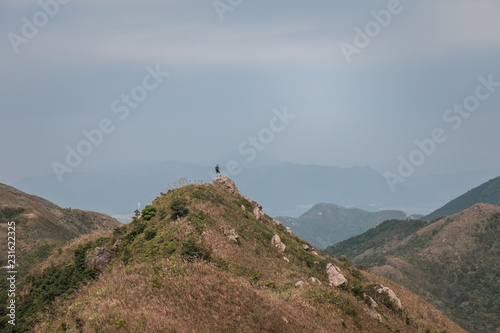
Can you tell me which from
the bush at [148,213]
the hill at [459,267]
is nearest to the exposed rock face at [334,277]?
the bush at [148,213]

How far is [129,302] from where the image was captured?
17500mm

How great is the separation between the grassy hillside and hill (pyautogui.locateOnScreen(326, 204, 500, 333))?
100m

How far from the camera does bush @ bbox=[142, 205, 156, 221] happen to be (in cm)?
3238

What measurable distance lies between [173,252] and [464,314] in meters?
134

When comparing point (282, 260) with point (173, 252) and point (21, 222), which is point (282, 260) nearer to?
point (173, 252)

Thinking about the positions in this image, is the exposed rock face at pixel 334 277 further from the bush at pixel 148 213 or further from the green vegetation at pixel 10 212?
the green vegetation at pixel 10 212

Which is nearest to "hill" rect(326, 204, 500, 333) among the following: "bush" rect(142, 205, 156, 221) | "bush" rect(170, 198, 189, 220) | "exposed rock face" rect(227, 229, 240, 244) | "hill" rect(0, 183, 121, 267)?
"hill" rect(0, 183, 121, 267)

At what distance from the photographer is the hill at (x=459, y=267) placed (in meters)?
120

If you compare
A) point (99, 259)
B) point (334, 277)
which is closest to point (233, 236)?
point (99, 259)

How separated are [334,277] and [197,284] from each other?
19281 millimetres

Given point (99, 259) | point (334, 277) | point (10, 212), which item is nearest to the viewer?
point (99, 259)

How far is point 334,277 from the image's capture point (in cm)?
3388

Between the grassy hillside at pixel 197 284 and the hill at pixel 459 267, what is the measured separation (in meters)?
100

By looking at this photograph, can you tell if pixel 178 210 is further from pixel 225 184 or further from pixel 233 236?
pixel 225 184
